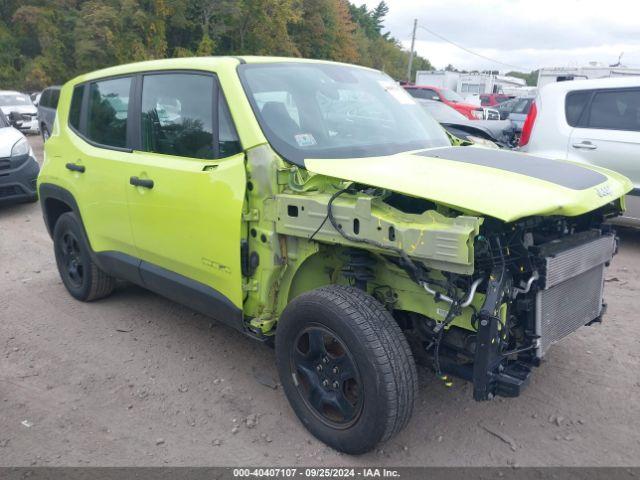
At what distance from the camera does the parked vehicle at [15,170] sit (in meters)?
8.05

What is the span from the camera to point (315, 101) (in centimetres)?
340

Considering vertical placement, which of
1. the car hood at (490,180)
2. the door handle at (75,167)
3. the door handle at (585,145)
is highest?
the car hood at (490,180)

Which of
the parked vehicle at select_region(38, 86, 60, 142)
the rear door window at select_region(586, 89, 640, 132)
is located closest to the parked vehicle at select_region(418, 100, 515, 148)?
the rear door window at select_region(586, 89, 640, 132)

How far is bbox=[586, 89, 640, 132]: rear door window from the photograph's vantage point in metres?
6.10

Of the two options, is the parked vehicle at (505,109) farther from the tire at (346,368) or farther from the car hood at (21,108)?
the tire at (346,368)

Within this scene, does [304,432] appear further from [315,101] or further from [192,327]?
[315,101]

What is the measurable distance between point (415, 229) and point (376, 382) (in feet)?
2.32

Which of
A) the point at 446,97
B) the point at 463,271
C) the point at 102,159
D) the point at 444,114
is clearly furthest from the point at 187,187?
the point at 446,97

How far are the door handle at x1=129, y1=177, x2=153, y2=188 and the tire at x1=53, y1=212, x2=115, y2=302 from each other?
109cm

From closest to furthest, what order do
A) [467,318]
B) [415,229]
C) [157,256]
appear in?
[415,229] < [467,318] < [157,256]

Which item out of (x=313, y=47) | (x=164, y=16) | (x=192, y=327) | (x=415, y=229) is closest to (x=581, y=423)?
(x=415, y=229)

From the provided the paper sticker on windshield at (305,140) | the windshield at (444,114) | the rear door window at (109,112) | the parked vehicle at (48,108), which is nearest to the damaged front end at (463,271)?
the paper sticker on windshield at (305,140)

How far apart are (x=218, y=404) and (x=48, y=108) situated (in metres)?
14.9

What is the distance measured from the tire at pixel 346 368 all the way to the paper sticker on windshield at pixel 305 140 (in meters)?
0.84
